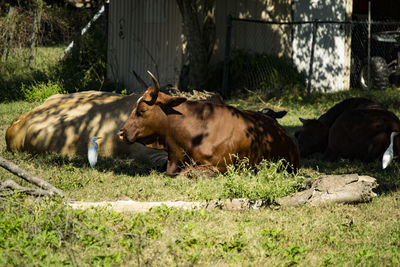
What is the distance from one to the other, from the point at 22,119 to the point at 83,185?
8.71 feet

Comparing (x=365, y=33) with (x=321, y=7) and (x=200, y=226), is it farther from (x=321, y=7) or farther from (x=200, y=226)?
(x=200, y=226)

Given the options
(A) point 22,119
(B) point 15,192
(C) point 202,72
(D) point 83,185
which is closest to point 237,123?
(D) point 83,185

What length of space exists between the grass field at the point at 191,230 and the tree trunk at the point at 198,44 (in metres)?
8.90

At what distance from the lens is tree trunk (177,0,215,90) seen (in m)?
15.2

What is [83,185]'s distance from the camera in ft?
21.2

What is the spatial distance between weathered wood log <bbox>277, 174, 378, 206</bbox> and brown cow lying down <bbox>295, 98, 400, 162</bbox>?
2309mm

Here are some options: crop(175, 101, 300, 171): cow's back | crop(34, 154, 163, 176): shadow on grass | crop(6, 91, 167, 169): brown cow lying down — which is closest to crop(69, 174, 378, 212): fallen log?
crop(175, 101, 300, 171): cow's back

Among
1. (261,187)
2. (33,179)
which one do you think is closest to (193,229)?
(261,187)

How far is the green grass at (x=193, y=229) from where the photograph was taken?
4.32 m

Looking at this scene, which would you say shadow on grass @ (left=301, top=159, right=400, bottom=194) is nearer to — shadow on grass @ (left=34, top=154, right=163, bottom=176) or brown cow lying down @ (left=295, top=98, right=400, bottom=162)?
brown cow lying down @ (left=295, top=98, right=400, bottom=162)

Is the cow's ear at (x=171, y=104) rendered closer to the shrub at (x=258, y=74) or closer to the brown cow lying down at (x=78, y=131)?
A: the brown cow lying down at (x=78, y=131)

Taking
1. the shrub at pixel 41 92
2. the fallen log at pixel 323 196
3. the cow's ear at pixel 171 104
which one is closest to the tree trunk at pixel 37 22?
the shrub at pixel 41 92

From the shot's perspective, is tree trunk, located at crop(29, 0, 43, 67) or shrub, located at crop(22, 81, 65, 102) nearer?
shrub, located at crop(22, 81, 65, 102)

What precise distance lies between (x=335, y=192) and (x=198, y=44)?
33.0 ft
